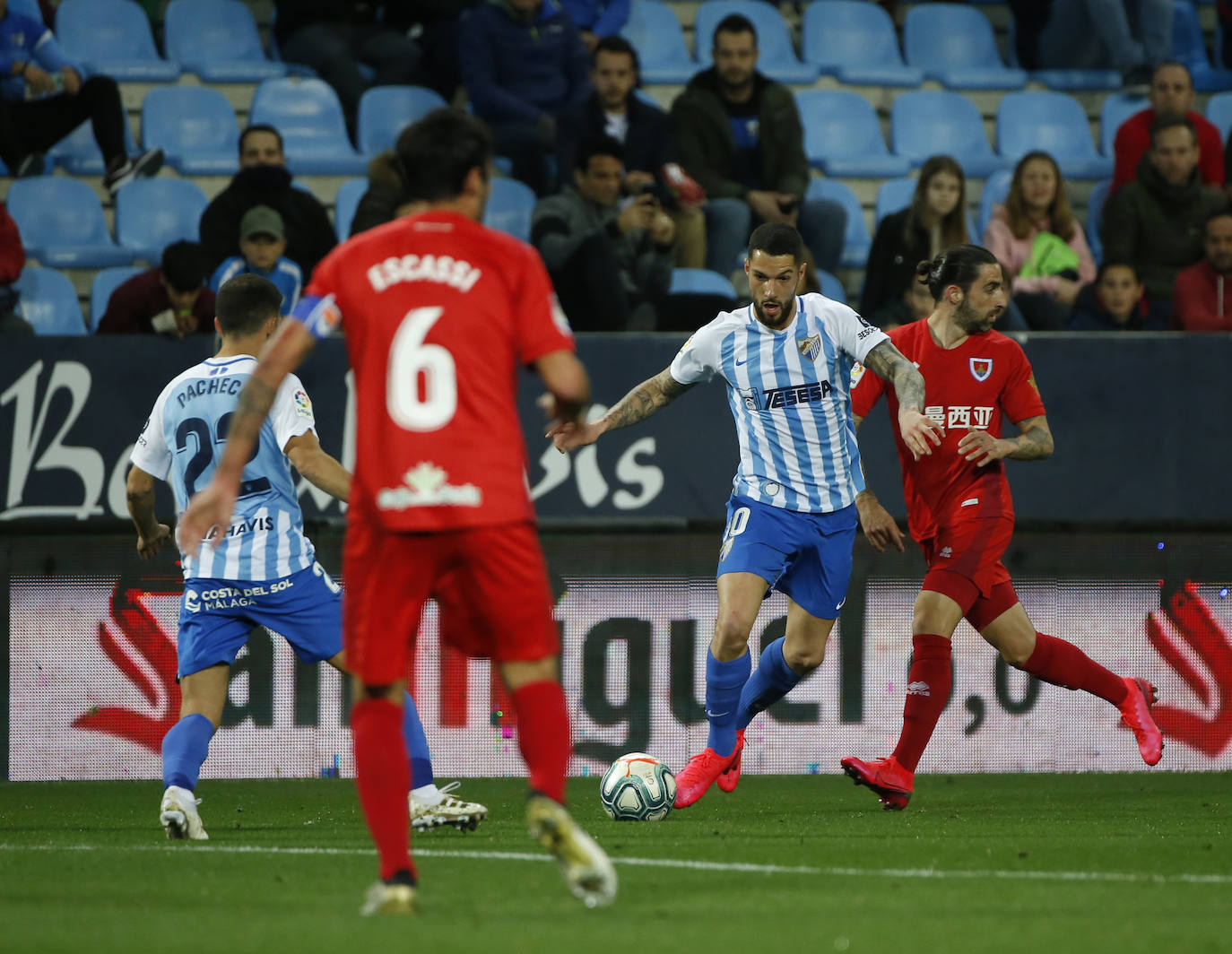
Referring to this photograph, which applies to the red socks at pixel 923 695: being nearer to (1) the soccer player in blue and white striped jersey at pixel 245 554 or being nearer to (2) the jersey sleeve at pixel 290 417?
(1) the soccer player in blue and white striped jersey at pixel 245 554

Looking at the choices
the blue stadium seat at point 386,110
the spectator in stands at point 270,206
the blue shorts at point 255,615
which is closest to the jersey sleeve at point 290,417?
the blue shorts at point 255,615

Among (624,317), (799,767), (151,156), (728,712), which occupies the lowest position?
(799,767)

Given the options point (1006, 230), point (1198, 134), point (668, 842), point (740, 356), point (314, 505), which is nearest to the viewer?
point (668, 842)

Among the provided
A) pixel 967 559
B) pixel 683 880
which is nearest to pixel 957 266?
pixel 967 559

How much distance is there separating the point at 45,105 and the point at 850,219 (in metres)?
5.29

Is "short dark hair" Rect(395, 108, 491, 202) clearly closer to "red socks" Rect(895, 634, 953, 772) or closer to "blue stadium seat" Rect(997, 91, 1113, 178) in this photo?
"red socks" Rect(895, 634, 953, 772)

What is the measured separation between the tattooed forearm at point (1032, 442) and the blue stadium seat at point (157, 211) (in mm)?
6032

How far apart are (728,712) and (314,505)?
2.71m

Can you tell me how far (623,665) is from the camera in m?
8.94

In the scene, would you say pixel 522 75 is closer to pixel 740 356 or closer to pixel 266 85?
pixel 266 85

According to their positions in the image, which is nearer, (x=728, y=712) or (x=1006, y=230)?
(x=728, y=712)

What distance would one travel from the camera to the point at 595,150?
10.5 m

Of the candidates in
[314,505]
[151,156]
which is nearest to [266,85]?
[151,156]

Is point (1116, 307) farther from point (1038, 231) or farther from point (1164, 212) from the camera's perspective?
point (1164, 212)
